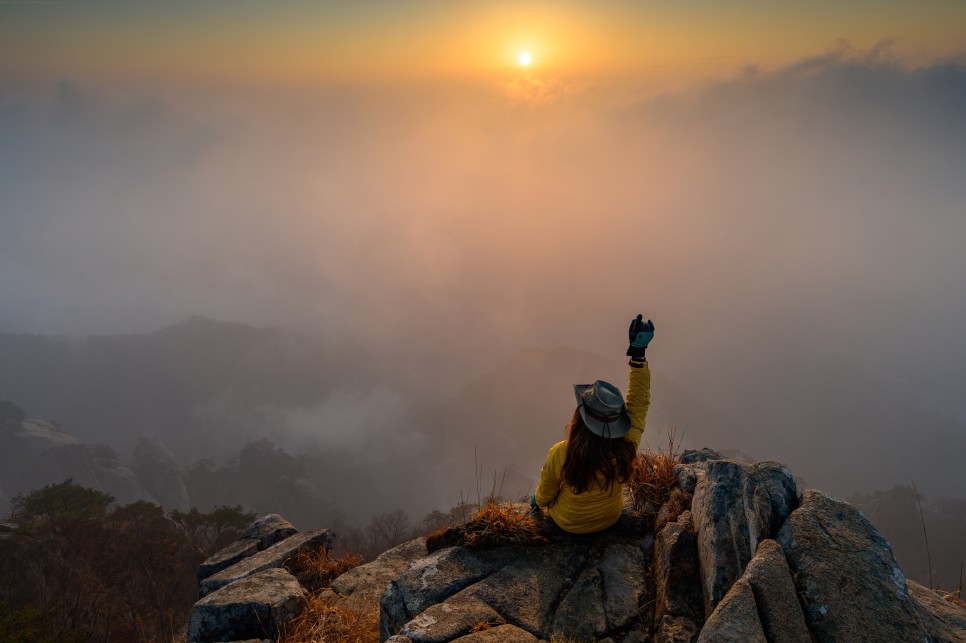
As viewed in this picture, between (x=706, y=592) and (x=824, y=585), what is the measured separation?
4.27 feet

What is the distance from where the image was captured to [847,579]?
4.89 meters

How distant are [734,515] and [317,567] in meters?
8.49

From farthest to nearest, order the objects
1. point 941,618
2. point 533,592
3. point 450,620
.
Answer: point 533,592, point 450,620, point 941,618

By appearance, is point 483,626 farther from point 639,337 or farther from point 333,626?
point 639,337

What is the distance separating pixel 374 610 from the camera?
8125 mm

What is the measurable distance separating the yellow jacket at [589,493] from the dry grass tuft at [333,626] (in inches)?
135

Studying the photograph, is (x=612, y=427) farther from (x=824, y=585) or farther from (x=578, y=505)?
(x=824, y=585)

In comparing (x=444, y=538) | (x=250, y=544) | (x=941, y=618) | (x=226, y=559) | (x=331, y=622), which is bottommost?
(x=226, y=559)

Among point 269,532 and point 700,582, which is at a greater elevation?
point 700,582

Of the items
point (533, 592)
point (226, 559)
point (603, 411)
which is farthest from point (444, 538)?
point (226, 559)

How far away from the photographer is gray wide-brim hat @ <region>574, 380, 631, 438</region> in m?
6.23

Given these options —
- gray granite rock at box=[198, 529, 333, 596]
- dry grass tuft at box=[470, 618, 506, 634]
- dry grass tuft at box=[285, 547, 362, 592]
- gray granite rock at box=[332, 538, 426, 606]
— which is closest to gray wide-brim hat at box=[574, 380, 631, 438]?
dry grass tuft at box=[470, 618, 506, 634]

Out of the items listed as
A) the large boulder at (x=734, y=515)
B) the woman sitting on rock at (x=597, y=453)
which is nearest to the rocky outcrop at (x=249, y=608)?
the woman sitting on rock at (x=597, y=453)

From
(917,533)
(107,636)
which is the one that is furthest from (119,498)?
(917,533)
